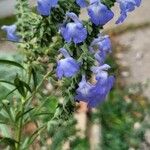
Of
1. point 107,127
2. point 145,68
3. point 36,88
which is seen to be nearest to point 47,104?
point 36,88

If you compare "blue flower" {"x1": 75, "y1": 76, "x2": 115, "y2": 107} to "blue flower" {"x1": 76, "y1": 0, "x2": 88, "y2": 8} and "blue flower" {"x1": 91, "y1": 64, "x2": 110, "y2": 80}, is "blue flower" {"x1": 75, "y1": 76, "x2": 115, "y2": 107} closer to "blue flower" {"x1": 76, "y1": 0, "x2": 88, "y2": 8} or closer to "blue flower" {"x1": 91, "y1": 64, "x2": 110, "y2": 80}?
"blue flower" {"x1": 91, "y1": 64, "x2": 110, "y2": 80}

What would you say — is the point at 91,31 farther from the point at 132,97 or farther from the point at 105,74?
A: the point at 132,97

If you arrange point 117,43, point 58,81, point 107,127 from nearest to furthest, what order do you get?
point 58,81
point 107,127
point 117,43

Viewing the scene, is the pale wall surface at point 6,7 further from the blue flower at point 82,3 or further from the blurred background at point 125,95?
the blue flower at point 82,3

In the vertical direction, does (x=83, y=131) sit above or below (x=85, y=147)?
above

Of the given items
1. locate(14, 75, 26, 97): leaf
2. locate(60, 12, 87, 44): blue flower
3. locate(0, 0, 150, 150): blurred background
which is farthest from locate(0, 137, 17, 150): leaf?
locate(60, 12, 87, 44): blue flower

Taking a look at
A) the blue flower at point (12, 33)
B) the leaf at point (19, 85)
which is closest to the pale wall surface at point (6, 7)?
the blue flower at point (12, 33)

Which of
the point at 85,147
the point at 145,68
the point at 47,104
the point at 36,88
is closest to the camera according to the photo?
the point at 36,88
